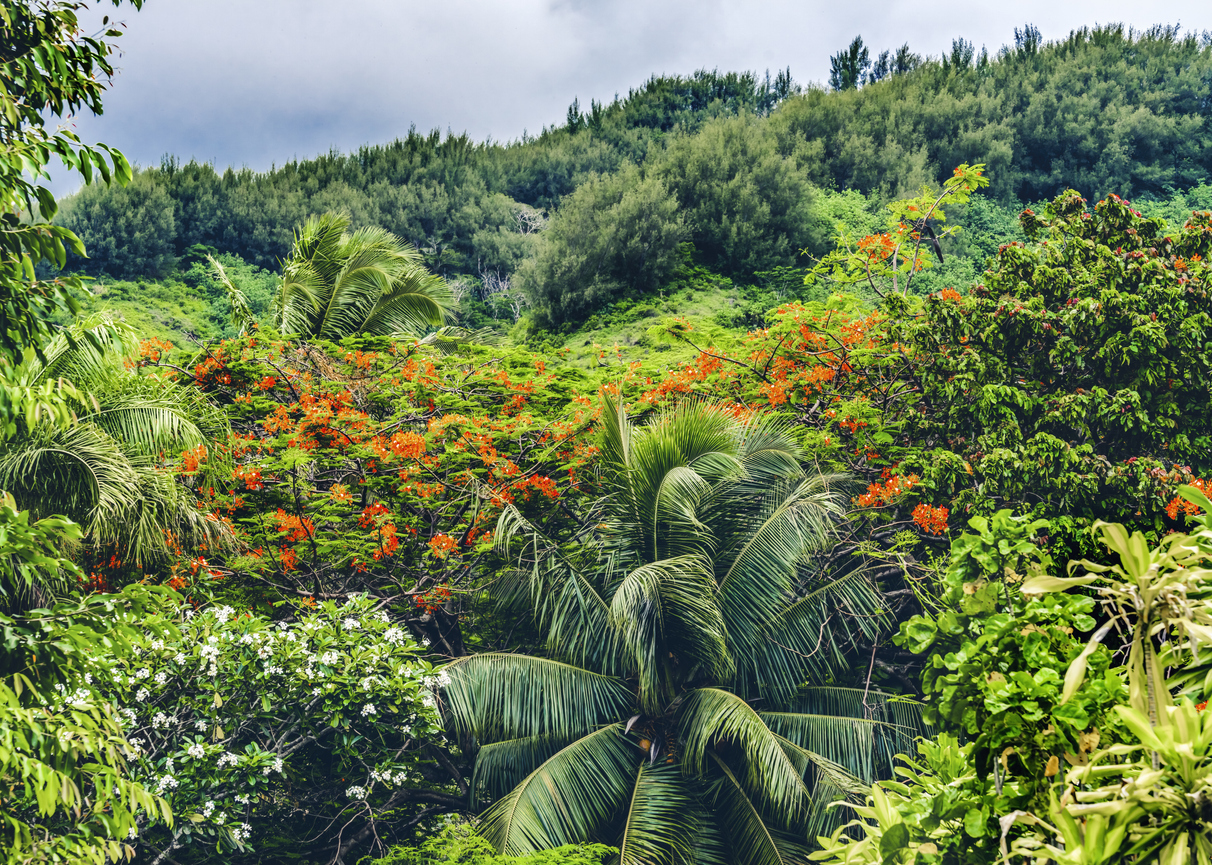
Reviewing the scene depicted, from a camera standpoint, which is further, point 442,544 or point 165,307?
point 165,307

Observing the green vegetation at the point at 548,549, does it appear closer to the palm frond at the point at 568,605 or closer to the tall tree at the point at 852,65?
the palm frond at the point at 568,605

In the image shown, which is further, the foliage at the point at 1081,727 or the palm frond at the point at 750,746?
the palm frond at the point at 750,746

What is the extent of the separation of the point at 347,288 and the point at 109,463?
7596 millimetres

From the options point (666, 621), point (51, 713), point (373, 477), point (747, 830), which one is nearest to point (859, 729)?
point (747, 830)

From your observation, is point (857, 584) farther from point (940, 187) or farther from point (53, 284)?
point (940, 187)

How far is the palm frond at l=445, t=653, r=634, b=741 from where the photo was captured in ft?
22.6

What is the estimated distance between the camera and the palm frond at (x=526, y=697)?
6.89m

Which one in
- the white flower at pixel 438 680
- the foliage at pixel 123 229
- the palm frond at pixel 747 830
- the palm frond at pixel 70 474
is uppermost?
the foliage at pixel 123 229

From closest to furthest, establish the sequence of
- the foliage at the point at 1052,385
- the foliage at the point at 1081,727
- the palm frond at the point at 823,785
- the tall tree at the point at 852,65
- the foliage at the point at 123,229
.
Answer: the foliage at the point at 1081,727
the palm frond at the point at 823,785
the foliage at the point at 1052,385
the foliage at the point at 123,229
the tall tree at the point at 852,65

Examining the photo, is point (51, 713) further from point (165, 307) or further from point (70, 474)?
point (165, 307)

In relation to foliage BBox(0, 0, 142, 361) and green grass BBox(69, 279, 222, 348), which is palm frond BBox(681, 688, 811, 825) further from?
green grass BBox(69, 279, 222, 348)

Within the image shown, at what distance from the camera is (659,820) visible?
264 inches

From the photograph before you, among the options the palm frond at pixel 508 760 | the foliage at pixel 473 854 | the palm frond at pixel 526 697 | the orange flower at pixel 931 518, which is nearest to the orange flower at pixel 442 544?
the palm frond at pixel 526 697

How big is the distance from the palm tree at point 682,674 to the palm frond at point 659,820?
0.01 metres
